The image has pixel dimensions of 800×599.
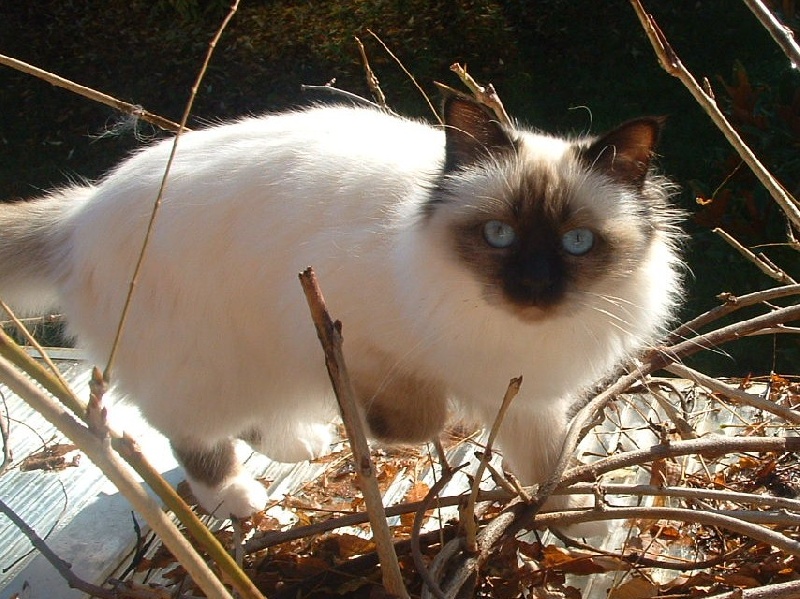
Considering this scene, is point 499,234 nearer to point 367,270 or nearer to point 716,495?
point 367,270

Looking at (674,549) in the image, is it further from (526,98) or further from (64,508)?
(526,98)

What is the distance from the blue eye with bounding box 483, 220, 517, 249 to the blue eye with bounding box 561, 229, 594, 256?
0.10m

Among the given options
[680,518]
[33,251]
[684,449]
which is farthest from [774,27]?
[33,251]

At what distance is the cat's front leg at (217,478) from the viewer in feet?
7.12

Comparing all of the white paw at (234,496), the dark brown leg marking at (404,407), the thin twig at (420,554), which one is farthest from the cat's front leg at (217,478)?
the thin twig at (420,554)

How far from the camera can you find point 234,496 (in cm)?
216

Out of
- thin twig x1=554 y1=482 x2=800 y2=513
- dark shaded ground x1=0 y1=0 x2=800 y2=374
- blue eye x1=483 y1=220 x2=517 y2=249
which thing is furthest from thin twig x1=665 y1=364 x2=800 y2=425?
dark shaded ground x1=0 y1=0 x2=800 y2=374

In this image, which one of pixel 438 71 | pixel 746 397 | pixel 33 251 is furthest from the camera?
pixel 438 71

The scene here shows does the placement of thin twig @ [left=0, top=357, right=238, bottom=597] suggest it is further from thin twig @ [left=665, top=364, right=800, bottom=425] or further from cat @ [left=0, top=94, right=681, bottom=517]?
thin twig @ [left=665, top=364, right=800, bottom=425]

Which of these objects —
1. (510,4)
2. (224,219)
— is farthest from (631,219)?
(510,4)

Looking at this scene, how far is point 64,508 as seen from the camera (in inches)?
85.1

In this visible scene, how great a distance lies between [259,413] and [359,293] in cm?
52

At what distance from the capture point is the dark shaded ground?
4.25 meters

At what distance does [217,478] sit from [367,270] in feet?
2.52
